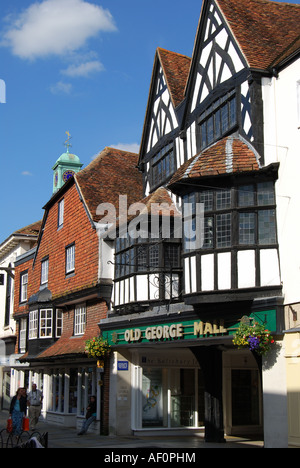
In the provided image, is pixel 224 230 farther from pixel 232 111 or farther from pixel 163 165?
pixel 163 165

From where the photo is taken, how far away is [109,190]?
24641 mm

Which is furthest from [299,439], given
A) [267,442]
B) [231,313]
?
[231,313]

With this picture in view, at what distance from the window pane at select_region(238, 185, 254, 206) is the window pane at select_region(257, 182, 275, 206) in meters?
0.17

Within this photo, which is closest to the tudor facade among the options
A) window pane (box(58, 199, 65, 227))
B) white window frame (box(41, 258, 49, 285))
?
window pane (box(58, 199, 65, 227))

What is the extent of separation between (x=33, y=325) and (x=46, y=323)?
1239mm

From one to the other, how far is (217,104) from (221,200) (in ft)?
11.6

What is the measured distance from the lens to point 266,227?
48.1ft

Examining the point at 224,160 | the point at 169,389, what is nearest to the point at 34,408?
the point at 169,389

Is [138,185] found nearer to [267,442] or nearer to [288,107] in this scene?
[288,107]

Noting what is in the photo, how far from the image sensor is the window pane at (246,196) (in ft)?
48.8

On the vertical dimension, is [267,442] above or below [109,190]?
below

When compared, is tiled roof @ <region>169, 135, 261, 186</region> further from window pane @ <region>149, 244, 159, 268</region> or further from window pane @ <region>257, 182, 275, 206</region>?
window pane @ <region>149, 244, 159, 268</region>

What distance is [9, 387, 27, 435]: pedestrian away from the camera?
52.6 feet

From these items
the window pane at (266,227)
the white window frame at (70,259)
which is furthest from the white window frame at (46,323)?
the window pane at (266,227)
